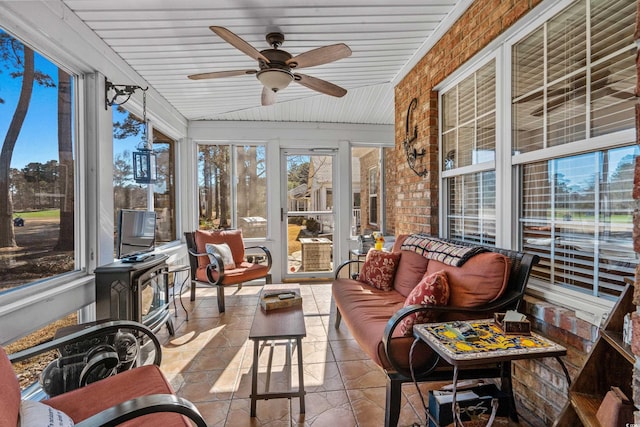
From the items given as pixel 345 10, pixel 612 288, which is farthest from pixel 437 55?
pixel 612 288

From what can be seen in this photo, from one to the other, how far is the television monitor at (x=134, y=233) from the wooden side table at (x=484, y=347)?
89.7 inches

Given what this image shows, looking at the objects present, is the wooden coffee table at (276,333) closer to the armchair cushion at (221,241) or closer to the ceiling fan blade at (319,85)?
the ceiling fan blade at (319,85)

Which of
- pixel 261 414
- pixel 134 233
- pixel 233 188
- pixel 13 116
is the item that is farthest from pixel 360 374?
pixel 233 188

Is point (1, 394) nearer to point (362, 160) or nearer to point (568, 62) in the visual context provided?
point (568, 62)

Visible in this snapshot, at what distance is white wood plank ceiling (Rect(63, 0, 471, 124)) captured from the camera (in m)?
2.18

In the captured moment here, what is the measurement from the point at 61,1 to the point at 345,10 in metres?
1.88

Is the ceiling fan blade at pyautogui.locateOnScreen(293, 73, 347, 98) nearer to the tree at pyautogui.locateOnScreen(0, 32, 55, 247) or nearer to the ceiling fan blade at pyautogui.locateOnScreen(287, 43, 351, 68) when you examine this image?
the ceiling fan blade at pyautogui.locateOnScreen(287, 43, 351, 68)

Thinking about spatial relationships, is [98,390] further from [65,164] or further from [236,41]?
[236,41]

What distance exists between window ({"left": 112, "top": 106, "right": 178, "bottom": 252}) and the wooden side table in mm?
2804

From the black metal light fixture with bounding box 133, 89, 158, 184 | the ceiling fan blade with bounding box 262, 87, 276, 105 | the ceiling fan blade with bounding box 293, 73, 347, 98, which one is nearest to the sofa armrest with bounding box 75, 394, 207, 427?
the ceiling fan blade with bounding box 293, 73, 347, 98

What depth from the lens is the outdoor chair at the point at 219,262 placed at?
11.9 ft

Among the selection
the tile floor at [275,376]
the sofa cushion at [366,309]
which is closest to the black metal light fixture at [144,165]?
the tile floor at [275,376]

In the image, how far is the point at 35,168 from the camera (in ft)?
6.55

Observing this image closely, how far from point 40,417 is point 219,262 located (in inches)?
98.8
